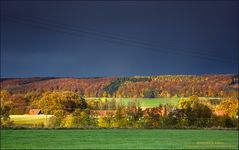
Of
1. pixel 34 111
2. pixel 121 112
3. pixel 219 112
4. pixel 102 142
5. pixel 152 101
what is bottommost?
pixel 102 142

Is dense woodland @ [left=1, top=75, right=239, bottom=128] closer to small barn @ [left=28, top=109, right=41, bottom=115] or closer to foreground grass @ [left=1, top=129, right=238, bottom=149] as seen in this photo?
small barn @ [left=28, top=109, right=41, bottom=115]

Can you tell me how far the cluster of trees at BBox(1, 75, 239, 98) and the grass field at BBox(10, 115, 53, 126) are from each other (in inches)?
94.3

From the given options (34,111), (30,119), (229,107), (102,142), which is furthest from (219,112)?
(102,142)

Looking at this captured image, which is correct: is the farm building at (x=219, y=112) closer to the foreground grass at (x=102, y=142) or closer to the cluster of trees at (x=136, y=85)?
the cluster of trees at (x=136, y=85)

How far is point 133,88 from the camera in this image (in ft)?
158

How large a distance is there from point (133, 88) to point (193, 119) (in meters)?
11.2

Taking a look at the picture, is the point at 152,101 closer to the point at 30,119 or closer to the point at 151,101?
the point at 151,101

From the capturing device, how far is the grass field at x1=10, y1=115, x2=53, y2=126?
4066 cm

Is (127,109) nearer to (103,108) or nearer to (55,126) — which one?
(103,108)

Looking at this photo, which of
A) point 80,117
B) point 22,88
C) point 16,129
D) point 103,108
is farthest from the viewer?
point 103,108

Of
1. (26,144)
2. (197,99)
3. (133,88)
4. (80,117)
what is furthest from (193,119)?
(26,144)

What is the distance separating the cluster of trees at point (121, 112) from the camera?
38188 mm

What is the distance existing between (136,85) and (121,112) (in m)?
4.85

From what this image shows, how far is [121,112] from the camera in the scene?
51.5 meters
